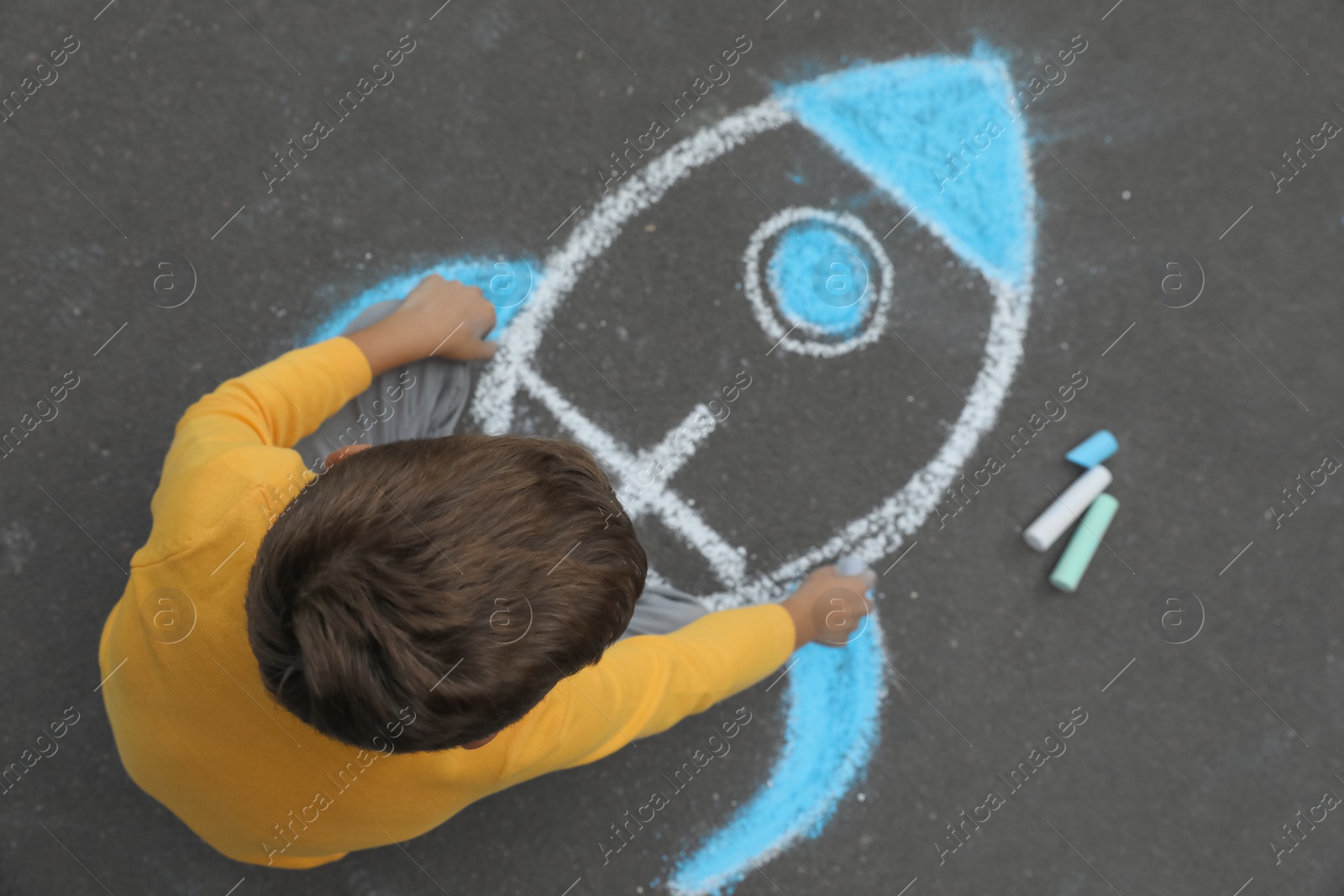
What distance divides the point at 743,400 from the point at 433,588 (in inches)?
57.6

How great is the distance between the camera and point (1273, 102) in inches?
105

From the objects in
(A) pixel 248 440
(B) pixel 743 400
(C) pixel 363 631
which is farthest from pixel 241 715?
(B) pixel 743 400

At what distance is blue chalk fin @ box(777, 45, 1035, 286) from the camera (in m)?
2.59

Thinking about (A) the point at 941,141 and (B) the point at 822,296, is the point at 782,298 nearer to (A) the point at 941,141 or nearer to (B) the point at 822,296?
(B) the point at 822,296

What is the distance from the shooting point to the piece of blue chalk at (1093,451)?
8.23 ft

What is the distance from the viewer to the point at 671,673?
6.29 ft

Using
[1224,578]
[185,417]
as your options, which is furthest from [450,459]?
[1224,578]

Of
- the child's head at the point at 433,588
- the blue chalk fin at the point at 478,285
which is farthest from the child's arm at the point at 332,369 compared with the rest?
the child's head at the point at 433,588

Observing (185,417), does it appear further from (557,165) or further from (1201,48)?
(1201,48)

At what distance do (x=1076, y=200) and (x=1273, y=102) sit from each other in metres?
0.67

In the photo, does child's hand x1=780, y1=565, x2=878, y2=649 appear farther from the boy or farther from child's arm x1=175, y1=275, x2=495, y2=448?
child's arm x1=175, y1=275, x2=495, y2=448

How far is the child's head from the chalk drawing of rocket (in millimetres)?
1197

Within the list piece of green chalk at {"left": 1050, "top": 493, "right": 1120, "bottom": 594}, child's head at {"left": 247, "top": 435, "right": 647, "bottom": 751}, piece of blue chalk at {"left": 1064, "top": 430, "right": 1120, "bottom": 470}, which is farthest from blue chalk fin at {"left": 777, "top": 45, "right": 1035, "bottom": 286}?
child's head at {"left": 247, "top": 435, "right": 647, "bottom": 751}

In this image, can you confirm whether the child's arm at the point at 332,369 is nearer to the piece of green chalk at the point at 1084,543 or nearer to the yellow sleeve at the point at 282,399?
the yellow sleeve at the point at 282,399
